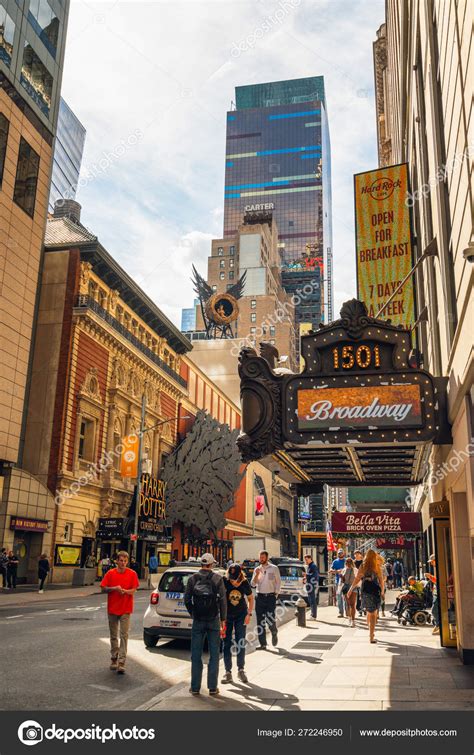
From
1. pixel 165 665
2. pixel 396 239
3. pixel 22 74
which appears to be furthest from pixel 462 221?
pixel 22 74

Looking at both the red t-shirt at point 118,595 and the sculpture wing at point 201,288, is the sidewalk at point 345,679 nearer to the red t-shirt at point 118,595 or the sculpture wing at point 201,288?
the red t-shirt at point 118,595

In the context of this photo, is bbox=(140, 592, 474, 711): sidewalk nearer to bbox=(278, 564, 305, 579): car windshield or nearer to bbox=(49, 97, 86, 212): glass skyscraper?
bbox=(278, 564, 305, 579): car windshield

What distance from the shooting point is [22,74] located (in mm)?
37750

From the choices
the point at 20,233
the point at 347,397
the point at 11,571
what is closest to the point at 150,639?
the point at 347,397

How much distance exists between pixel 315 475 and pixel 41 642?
6992mm

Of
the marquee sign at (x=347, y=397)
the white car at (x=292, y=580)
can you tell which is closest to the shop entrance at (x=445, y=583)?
the marquee sign at (x=347, y=397)

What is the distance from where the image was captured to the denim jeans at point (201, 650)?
8.33 metres

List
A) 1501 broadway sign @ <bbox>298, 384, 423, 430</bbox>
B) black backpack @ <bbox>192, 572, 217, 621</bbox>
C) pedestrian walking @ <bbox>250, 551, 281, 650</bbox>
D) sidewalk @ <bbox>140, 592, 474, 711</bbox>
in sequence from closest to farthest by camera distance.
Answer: sidewalk @ <bbox>140, 592, 474, 711</bbox> → black backpack @ <bbox>192, 572, 217, 621</bbox> → 1501 broadway sign @ <bbox>298, 384, 423, 430</bbox> → pedestrian walking @ <bbox>250, 551, 281, 650</bbox>

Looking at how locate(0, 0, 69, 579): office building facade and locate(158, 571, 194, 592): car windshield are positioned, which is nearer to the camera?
locate(158, 571, 194, 592): car windshield

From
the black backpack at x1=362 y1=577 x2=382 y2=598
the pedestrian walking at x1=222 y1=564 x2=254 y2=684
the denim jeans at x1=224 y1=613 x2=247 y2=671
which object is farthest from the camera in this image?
the black backpack at x1=362 y1=577 x2=382 y2=598

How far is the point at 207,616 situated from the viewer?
868cm

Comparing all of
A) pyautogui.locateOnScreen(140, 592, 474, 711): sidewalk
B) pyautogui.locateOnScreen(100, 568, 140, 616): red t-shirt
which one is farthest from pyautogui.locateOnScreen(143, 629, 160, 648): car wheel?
pyautogui.locateOnScreen(100, 568, 140, 616): red t-shirt

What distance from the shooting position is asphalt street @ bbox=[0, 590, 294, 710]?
8352 millimetres

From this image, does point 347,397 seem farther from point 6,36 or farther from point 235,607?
point 6,36
